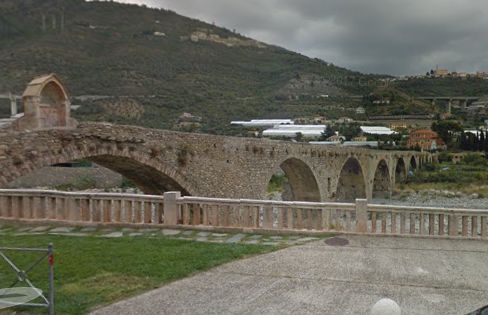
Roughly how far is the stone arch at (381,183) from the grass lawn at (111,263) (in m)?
48.7

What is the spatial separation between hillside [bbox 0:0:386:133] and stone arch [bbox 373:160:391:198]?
19153mm

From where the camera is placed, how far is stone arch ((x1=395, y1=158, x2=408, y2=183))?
60550 millimetres

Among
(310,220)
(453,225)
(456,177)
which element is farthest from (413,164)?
(310,220)

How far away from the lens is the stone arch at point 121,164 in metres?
10.6

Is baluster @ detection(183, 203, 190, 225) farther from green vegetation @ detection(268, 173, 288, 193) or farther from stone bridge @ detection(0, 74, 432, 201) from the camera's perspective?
green vegetation @ detection(268, 173, 288, 193)

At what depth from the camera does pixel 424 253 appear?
23.5ft

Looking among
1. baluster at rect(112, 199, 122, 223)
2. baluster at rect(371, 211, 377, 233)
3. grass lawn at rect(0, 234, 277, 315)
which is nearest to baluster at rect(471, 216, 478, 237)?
baluster at rect(371, 211, 377, 233)

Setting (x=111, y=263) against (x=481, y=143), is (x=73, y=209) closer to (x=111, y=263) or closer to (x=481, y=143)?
(x=111, y=263)

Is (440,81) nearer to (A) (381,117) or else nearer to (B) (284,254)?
(A) (381,117)

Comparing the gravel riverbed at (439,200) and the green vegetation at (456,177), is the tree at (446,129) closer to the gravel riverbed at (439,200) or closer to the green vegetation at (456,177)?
the green vegetation at (456,177)

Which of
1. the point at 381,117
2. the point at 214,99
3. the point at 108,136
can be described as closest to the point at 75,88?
the point at 214,99

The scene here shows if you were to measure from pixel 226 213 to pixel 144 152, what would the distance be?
5.75 m

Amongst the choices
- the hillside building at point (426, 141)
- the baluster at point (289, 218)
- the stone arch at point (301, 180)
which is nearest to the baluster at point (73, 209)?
the baluster at point (289, 218)

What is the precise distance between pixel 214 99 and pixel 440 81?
94117mm
